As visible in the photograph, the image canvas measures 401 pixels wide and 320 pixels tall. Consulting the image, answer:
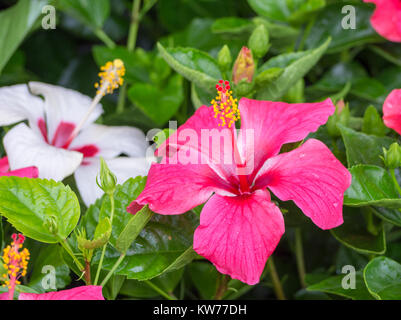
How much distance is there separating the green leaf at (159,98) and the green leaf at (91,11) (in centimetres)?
24

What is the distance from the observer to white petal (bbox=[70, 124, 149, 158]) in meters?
1.07

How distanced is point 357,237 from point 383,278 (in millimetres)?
131

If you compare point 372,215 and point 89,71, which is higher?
point 89,71

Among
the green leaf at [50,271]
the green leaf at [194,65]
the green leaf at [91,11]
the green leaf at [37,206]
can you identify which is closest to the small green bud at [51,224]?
the green leaf at [37,206]

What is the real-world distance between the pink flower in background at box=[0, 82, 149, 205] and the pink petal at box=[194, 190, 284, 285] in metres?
0.26

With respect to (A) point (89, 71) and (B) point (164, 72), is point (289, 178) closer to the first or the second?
(B) point (164, 72)

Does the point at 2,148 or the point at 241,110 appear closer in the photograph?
the point at 241,110

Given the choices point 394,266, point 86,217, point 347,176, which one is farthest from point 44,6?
point 394,266

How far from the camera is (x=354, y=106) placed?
1.30 m

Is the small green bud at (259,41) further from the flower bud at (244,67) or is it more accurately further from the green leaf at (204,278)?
the green leaf at (204,278)
